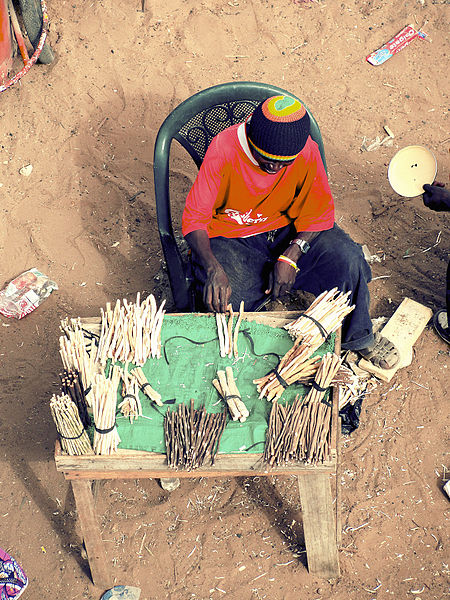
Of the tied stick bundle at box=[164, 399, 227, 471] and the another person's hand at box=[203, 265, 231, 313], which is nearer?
the tied stick bundle at box=[164, 399, 227, 471]

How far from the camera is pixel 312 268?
12.1 feet

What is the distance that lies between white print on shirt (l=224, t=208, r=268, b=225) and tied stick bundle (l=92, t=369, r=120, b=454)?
1.45m

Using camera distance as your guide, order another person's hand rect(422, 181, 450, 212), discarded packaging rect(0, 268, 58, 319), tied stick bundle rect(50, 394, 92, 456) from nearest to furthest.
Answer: tied stick bundle rect(50, 394, 92, 456)
another person's hand rect(422, 181, 450, 212)
discarded packaging rect(0, 268, 58, 319)

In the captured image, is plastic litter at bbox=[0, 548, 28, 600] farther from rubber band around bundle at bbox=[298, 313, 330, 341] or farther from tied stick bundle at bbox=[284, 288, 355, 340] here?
rubber band around bundle at bbox=[298, 313, 330, 341]

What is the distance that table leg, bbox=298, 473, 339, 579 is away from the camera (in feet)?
9.45

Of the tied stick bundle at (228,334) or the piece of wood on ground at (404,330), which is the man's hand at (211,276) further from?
the piece of wood on ground at (404,330)

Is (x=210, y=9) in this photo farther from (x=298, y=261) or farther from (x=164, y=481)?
(x=164, y=481)

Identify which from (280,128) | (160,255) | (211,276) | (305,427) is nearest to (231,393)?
(305,427)

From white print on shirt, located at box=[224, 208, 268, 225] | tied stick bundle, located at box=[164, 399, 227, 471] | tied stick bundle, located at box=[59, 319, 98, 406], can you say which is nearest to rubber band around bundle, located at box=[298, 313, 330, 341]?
tied stick bundle, located at box=[164, 399, 227, 471]

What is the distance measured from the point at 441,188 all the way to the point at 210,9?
3.40m

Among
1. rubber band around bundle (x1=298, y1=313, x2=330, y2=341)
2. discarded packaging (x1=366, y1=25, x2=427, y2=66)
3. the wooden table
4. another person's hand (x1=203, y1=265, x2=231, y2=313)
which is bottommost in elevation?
the wooden table

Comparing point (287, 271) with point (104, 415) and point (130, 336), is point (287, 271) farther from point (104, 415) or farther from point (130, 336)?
point (104, 415)

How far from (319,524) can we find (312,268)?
1.51 metres

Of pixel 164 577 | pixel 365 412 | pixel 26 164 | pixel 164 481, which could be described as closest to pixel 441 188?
pixel 365 412
